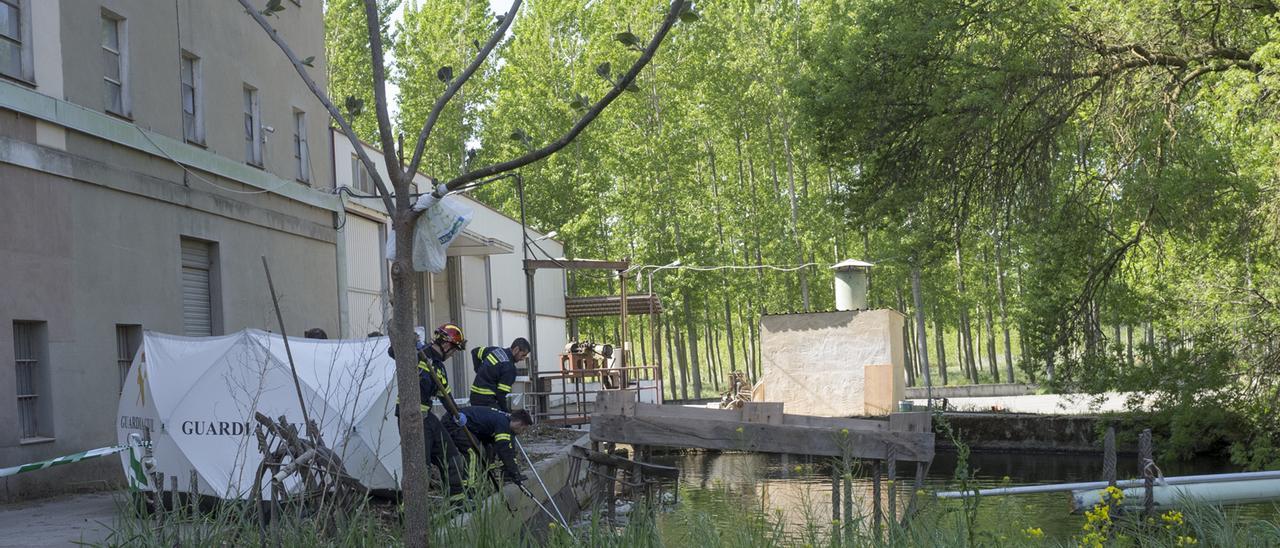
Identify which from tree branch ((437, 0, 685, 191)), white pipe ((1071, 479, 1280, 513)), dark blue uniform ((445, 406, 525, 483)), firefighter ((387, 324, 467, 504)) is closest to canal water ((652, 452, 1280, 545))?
white pipe ((1071, 479, 1280, 513))

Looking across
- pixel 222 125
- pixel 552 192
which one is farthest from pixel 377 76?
pixel 552 192

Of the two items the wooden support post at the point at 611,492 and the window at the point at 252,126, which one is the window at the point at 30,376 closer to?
the wooden support post at the point at 611,492

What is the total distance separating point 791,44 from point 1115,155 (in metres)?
27.7

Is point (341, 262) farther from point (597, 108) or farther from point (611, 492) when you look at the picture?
point (597, 108)

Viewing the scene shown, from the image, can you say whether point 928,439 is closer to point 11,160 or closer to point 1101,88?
point 1101,88

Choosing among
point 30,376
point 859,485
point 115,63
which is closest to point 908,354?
point 859,485

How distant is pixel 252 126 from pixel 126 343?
5856 mm

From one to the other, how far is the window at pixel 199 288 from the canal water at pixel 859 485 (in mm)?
7280

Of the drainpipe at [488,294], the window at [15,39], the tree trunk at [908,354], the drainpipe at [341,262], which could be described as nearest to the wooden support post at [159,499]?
the window at [15,39]

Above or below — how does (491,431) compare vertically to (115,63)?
below

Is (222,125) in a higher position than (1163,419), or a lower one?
higher

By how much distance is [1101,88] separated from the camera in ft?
62.6

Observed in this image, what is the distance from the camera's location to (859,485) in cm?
1945

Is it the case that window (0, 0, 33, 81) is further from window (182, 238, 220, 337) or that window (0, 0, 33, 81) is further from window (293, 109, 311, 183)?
window (293, 109, 311, 183)
